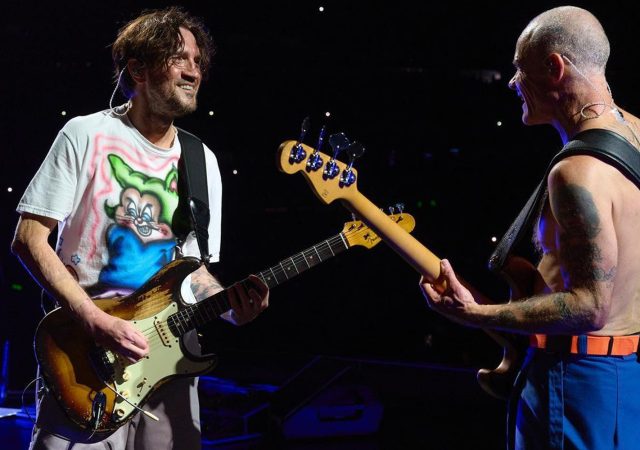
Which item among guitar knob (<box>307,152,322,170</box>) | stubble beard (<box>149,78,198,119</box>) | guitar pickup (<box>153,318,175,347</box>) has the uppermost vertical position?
stubble beard (<box>149,78,198,119</box>)

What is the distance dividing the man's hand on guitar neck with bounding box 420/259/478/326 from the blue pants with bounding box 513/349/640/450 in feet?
1.04

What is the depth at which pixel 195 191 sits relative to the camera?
10.2 feet

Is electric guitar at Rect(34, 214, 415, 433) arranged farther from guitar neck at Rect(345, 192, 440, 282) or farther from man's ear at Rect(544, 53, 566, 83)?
man's ear at Rect(544, 53, 566, 83)

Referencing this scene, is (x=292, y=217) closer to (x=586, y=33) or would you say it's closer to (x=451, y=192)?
(x=451, y=192)

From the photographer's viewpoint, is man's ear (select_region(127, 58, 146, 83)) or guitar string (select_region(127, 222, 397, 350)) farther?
man's ear (select_region(127, 58, 146, 83))

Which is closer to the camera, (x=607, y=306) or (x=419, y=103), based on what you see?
(x=607, y=306)

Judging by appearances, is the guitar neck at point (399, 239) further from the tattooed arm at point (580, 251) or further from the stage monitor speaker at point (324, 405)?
the stage monitor speaker at point (324, 405)

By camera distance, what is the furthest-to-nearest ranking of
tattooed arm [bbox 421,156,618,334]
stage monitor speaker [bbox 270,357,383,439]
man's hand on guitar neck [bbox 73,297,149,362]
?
1. stage monitor speaker [bbox 270,357,383,439]
2. man's hand on guitar neck [bbox 73,297,149,362]
3. tattooed arm [bbox 421,156,618,334]

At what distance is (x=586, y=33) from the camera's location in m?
2.42

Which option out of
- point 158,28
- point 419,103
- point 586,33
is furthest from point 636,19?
point 158,28

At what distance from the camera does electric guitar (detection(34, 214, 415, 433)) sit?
2.74 metres

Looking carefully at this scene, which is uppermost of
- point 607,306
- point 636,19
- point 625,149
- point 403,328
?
point 636,19

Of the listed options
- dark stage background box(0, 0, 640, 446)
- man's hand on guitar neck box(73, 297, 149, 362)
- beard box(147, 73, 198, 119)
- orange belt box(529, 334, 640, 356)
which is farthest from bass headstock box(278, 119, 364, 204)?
dark stage background box(0, 0, 640, 446)

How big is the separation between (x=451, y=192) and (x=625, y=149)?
478cm
